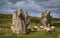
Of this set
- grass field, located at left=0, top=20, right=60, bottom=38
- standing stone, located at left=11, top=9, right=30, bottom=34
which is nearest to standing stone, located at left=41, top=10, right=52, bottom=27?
grass field, located at left=0, top=20, right=60, bottom=38

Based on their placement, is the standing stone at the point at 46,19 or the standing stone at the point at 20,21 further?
the standing stone at the point at 46,19

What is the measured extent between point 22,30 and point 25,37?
1.17 metres

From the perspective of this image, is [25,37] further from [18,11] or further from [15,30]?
[18,11]

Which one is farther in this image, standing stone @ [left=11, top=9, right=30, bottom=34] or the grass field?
standing stone @ [left=11, top=9, right=30, bottom=34]

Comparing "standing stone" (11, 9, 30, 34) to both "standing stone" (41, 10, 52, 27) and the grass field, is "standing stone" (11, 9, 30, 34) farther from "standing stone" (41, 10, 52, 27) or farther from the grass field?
"standing stone" (41, 10, 52, 27)

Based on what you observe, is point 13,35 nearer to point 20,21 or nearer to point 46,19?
point 20,21

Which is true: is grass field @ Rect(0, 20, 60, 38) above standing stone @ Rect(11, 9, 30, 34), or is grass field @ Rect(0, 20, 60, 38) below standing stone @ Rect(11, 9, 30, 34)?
below

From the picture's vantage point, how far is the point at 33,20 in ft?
51.6

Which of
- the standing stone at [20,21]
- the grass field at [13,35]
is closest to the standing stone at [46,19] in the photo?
the grass field at [13,35]

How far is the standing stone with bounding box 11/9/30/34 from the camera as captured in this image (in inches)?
510

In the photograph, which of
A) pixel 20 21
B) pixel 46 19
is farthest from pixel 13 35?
pixel 46 19

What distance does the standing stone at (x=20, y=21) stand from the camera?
42.5 ft

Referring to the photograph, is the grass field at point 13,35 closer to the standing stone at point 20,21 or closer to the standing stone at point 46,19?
the standing stone at point 20,21

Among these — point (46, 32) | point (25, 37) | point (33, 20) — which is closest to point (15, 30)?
point (25, 37)
